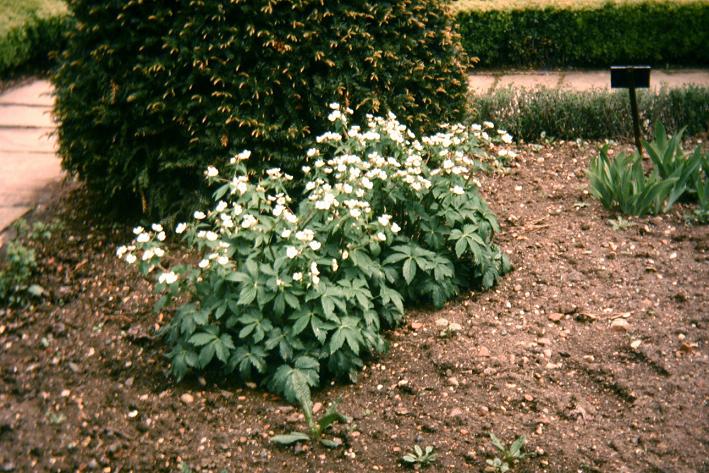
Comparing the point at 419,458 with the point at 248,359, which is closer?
the point at 419,458

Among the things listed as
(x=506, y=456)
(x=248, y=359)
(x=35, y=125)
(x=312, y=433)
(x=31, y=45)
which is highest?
(x=31, y=45)

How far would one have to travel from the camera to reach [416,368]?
3.65 meters

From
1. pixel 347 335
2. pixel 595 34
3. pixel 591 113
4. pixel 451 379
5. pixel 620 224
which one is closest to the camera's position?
pixel 347 335

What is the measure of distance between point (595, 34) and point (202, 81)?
4.68 meters

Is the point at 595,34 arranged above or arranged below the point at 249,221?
below

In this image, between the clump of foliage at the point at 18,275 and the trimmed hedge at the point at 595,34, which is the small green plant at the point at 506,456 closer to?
the clump of foliage at the point at 18,275

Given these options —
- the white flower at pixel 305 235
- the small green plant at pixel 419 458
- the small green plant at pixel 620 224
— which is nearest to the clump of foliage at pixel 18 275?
the white flower at pixel 305 235

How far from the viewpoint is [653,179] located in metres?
4.54

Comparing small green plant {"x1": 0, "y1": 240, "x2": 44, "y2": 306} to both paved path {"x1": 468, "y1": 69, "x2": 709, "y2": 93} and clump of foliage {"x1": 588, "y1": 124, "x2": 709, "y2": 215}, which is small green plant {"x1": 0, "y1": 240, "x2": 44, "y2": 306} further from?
paved path {"x1": 468, "y1": 69, "x2": 709, "y2": 93}

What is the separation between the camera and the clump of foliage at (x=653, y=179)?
4.50 meters

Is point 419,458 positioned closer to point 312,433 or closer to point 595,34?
point 312,433

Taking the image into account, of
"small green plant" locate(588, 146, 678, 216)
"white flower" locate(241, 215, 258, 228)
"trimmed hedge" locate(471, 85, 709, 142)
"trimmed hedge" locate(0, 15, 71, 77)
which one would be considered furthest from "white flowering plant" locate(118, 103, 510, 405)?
"trimmed hedge" locate(0, 15, 71, 77)

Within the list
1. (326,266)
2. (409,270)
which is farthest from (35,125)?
(409,270)

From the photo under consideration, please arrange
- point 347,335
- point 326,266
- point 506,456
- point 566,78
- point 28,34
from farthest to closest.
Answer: point 28,34 → point 566,78 → point 326,266 → point 347,335 → point 506,456
